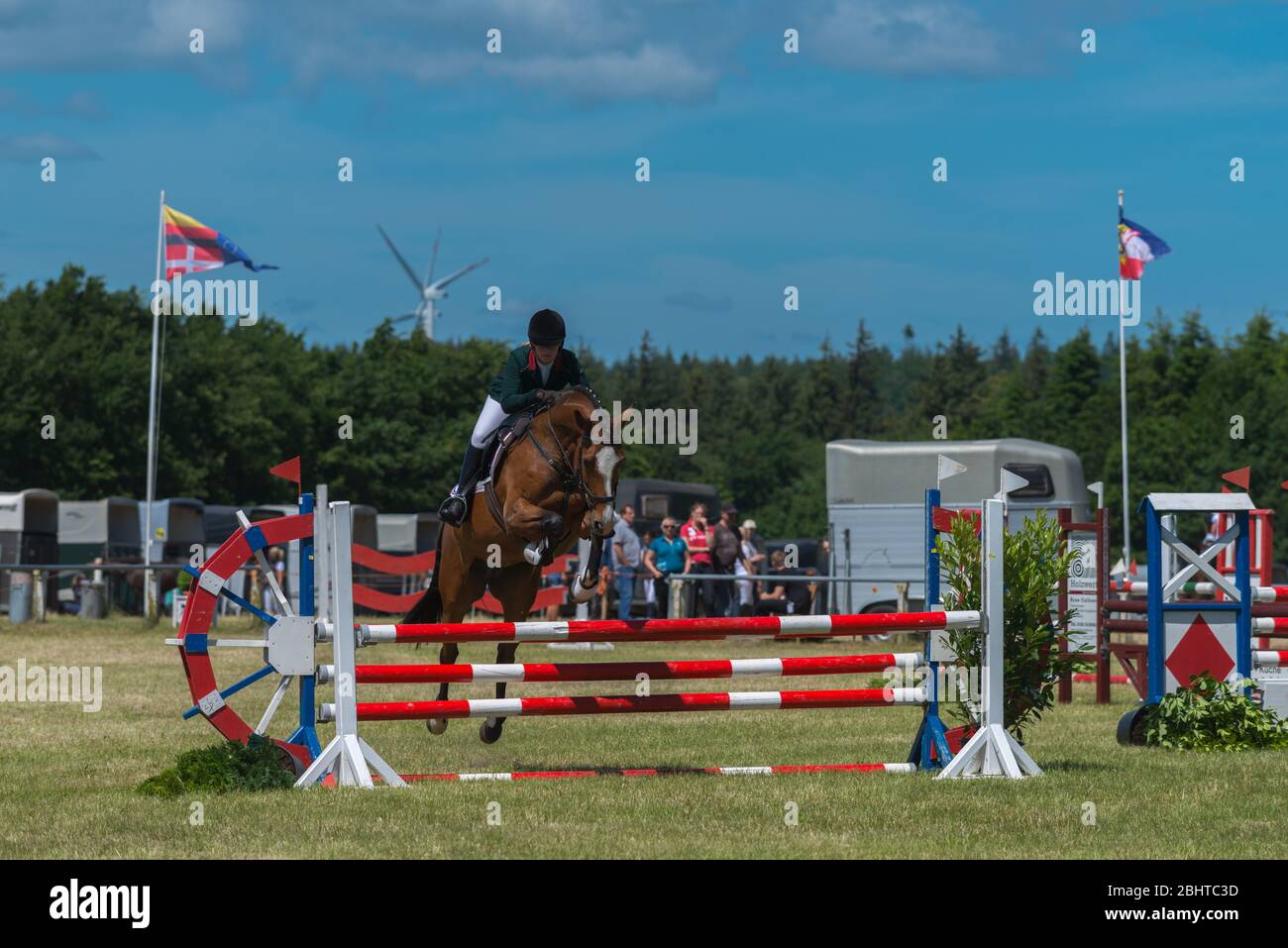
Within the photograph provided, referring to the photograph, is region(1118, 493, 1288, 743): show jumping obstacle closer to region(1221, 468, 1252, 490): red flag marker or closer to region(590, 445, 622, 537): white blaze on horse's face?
region(1221, 468, 1252, 490): red flag marker

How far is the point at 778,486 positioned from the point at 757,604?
78.3 meters

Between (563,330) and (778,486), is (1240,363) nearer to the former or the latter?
(778,486)

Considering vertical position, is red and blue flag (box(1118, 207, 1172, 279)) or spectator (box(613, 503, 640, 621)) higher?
red and blue flag (box(1118, 207, 1172, 279))

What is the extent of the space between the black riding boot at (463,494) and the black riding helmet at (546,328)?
98 centimetres

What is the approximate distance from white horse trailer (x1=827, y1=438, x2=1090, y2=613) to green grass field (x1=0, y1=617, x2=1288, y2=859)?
13.4 meters

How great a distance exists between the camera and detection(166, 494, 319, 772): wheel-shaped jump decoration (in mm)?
8352

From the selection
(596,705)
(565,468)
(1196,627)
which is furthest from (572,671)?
(1196,627)

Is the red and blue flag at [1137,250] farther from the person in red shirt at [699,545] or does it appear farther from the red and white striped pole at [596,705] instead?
the red and white striped pole at [596,705]

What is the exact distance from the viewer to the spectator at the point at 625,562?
2306 centimetres

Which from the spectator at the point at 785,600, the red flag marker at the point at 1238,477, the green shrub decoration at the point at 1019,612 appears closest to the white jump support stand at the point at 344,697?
the green shrub decoration at the point at 1019,612

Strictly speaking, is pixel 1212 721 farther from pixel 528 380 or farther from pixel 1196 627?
pixel 528 380

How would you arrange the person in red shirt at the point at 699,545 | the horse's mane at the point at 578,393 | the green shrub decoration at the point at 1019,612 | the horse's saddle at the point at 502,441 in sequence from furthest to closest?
the person in red shirt at the point at 699,545 < the horse's saddle at the point at 502,441 < the horse's mane at the point at 578,393 < the green shrub decoration at the point at 1019,612

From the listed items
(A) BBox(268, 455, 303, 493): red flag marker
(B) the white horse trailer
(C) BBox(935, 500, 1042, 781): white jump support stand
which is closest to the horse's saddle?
(A) BBox(268, 455, 303, 493): red flag marker
